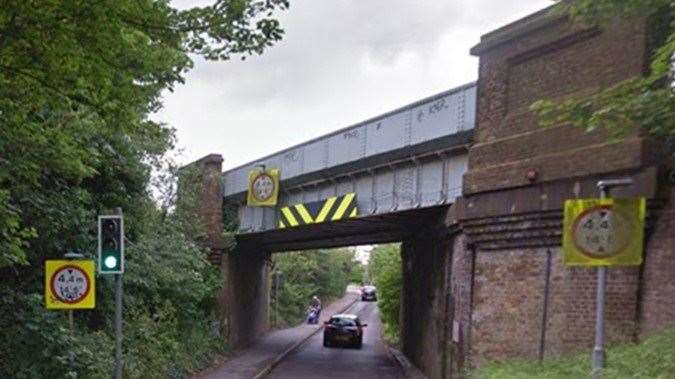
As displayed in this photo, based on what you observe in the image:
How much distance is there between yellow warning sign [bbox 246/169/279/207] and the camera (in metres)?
23.7

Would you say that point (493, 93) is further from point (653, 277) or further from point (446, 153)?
point (653, 277)

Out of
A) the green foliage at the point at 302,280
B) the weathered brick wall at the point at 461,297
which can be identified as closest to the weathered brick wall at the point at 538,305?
the weathered brick wall at the point at 461,297

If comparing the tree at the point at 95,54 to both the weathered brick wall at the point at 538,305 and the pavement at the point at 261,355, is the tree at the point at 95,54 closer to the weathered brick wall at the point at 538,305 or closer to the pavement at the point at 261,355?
the weathered brick wall at the point at 538,305

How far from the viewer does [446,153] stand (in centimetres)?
1619

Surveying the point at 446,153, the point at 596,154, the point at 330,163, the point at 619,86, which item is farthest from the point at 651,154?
the point at 330,163

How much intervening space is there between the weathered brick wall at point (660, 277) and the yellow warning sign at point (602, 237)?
110cm

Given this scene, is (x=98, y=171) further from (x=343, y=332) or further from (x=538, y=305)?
(x=343, y=332)

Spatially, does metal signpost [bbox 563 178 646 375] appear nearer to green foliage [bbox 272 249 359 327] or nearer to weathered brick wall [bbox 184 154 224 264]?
weathered brick wall [bbox 184 154 224 264]

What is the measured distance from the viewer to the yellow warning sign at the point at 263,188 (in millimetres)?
23711

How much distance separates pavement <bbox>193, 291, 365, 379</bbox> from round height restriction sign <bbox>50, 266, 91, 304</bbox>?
11.6 m

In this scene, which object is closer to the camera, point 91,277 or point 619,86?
point 619,86

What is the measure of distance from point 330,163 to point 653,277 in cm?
1196

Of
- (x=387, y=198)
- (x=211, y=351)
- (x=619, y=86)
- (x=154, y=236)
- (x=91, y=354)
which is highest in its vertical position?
(x=619, y=86)

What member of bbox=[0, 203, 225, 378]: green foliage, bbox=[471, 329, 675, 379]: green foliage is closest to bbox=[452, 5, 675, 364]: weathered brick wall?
bbox=[471, 329, 675, 379]: green foliage
